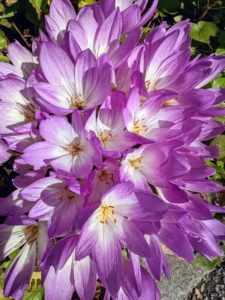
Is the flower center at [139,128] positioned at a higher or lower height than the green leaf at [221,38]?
lower

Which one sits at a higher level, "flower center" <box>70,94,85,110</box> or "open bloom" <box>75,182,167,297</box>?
"flower center" <box>70,94,85,110</box>

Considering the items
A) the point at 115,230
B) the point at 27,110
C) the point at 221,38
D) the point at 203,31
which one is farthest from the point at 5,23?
the point at 115,230

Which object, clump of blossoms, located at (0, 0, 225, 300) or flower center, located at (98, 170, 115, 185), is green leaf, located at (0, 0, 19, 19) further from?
flower center, located at (98, 170, 115, 185)

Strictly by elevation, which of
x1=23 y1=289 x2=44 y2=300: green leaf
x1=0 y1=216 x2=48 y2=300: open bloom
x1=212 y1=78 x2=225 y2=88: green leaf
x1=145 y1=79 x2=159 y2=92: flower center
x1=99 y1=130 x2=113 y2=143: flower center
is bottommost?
x1=23 y1=289 x2=44 y2=300: green leaf

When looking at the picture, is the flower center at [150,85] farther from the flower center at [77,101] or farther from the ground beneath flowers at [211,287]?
the ground beneath flowers at [211,287]

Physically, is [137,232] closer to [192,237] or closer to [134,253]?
[134,253]

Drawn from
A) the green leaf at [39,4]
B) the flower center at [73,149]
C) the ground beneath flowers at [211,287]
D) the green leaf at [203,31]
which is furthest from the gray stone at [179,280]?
the green leaf at [39,4]

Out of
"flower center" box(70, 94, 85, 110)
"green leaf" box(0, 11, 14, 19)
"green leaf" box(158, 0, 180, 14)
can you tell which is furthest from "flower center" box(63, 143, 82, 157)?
"green leaf" box(158, 0, 180, 14)
